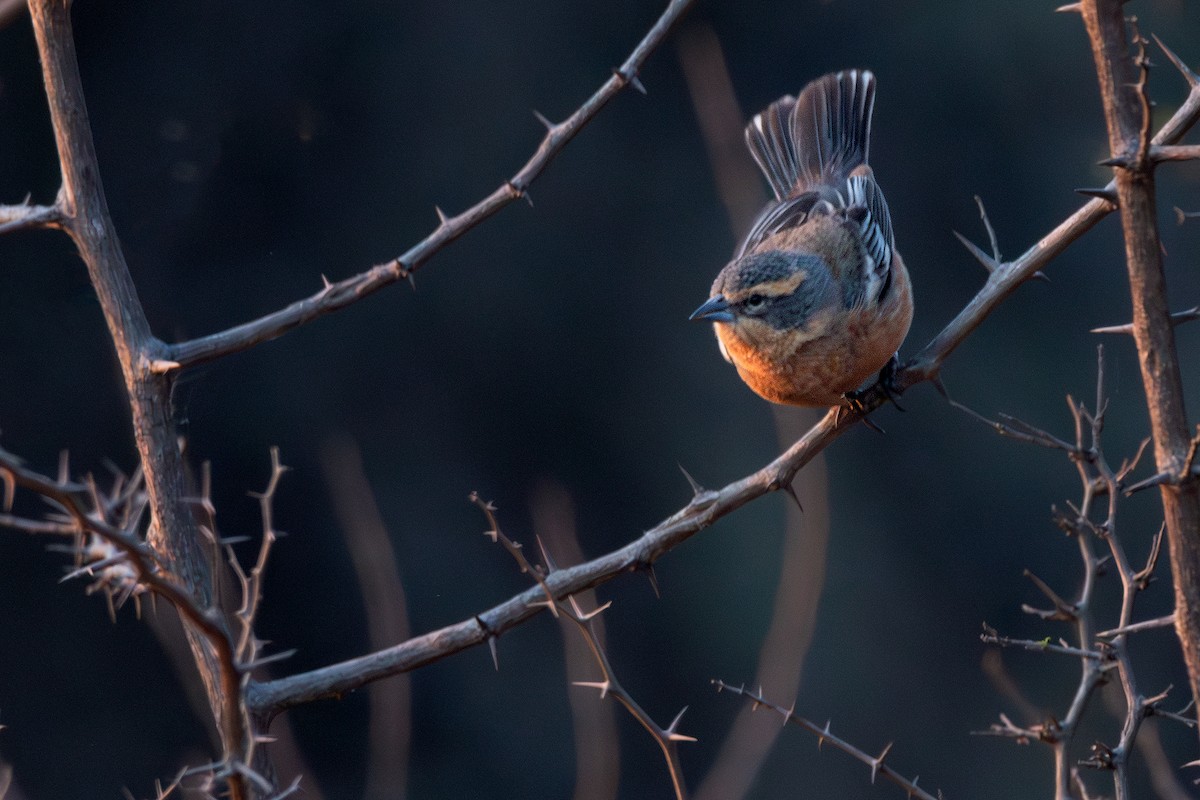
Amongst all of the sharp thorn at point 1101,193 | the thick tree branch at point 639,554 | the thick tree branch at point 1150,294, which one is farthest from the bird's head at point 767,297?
the thick tree branch at point 1150,294

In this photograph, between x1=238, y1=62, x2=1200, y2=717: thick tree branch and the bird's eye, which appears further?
the bird's eye

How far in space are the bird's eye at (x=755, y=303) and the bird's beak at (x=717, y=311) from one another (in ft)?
0.23

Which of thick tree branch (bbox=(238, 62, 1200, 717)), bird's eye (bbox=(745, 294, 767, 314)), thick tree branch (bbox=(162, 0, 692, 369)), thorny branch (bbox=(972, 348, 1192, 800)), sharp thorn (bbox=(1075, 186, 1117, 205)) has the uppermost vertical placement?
thick tree branch (bbox=(162, 0, 692, 369))

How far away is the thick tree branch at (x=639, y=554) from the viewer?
9.52ft

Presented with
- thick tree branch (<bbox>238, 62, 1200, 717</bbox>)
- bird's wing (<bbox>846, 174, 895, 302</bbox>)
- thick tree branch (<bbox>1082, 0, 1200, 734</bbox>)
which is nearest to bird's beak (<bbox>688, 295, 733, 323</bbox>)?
bird's wing (<bbox>846, 174, 895, 302</bbox>)

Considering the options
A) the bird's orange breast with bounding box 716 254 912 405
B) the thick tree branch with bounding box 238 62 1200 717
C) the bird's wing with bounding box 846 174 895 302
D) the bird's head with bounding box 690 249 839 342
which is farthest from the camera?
the bird's wing with bounding box 846 174 895 302

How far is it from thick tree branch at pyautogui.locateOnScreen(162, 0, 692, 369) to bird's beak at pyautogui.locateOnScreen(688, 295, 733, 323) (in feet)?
4.24

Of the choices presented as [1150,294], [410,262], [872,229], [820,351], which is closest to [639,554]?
[410,262]

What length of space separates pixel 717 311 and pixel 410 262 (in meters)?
1.55

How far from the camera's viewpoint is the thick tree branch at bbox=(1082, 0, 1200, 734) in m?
1.93

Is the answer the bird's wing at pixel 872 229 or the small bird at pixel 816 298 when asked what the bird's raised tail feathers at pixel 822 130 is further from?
the bird's wing at pixel 872 229

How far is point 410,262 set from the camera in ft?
9.59

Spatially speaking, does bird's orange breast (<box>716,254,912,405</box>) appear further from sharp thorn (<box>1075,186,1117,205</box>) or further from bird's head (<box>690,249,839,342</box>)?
sharp thorn (<box>1075,186,1117,205</box>)

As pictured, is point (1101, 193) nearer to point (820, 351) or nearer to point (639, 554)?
point (639, 554)
